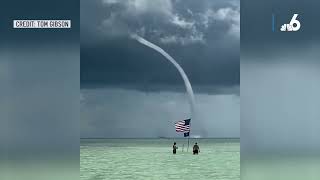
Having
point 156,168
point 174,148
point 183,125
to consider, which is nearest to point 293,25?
point 183,125

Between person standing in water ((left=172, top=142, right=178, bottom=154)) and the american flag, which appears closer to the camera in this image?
the american flag

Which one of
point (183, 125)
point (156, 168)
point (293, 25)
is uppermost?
point (293, 25)

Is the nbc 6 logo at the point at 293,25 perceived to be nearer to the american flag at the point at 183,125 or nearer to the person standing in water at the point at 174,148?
the american flag at the point at 183,125

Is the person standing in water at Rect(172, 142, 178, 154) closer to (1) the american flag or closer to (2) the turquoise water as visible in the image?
(2) the turquoise water

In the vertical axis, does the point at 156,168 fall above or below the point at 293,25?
below

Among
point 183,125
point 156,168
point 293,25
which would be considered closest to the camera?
point 293,25

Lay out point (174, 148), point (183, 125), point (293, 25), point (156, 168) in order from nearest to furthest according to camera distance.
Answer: point (293, 25) → point (183, 125) → point (156, 168) → point (174, 148)

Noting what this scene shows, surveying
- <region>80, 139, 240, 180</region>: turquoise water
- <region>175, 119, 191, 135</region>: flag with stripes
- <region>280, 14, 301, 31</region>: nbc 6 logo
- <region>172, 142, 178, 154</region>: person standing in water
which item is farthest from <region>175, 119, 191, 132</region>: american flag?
<region>280, 14, 301, 31</region>: nbc 6 logo

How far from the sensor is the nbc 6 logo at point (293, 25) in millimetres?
4195

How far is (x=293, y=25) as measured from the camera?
4203 mm

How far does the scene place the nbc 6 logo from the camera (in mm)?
4195

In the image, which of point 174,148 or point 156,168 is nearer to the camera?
point 156,168

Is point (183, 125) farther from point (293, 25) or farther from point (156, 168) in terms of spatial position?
point (293, 25)

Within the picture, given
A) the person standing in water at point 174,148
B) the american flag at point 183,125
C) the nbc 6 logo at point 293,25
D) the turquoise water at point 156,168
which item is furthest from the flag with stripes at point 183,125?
the nbc 6 logo at point 293,25
